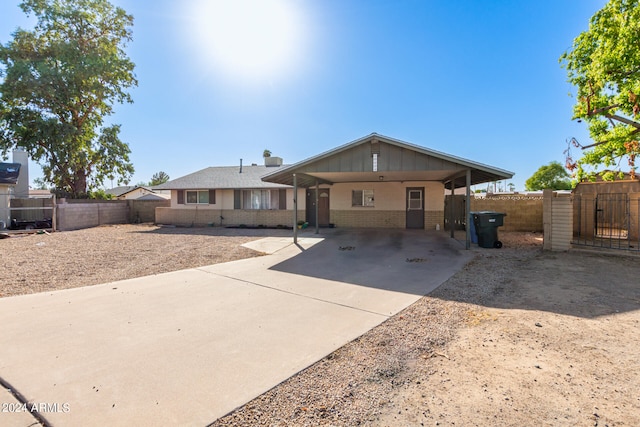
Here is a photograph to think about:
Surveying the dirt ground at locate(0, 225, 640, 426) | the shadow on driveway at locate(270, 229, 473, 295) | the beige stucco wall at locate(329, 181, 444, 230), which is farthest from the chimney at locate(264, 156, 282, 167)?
the dirt ground at locate(0, 225, 640, 426)

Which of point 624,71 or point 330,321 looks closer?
point 330,321

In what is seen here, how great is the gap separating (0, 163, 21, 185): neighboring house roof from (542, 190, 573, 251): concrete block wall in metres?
24.4

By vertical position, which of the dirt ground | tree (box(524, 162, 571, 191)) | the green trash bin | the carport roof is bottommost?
the dirt ground

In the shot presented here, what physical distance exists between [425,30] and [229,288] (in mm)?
11040

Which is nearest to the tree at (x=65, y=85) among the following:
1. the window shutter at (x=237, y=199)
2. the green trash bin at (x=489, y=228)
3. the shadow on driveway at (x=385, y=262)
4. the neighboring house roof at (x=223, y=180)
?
the neighboring house roof at (x=223, y=180)

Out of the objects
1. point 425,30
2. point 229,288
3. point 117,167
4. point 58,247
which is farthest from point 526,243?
point 117,167

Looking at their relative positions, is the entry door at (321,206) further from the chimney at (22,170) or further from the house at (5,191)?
the chimney at (22,170)

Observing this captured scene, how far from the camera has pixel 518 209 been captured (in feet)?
50.7

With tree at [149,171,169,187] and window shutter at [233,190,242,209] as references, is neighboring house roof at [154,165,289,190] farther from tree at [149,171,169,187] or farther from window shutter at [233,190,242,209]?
Result: tree at [149,171,169,187]

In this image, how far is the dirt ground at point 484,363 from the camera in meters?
2.29

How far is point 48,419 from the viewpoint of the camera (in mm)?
2229

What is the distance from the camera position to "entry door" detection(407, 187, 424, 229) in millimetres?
16016

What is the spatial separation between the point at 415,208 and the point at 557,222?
696cm

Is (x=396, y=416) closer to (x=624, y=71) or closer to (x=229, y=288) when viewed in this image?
(x=229, y=288)
